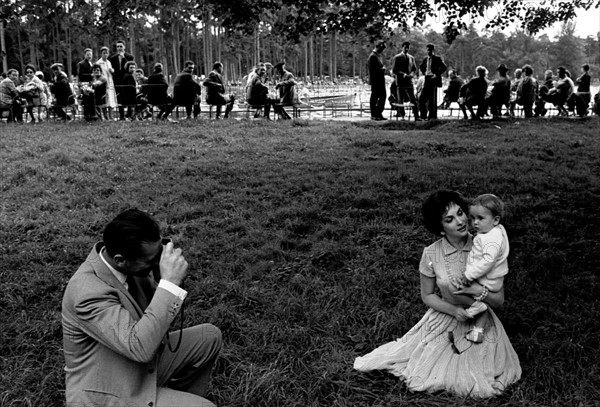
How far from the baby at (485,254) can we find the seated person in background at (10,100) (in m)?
14.9

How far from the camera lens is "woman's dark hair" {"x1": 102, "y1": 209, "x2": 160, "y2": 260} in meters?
2.55

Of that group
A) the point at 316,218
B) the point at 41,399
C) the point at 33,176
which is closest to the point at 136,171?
the point at 33,176

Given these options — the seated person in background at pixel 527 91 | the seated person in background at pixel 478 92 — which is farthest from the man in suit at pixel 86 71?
the seated person in background at pixel 527 91

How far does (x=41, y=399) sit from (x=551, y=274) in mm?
4046

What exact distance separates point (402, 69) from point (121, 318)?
1546 centimetres

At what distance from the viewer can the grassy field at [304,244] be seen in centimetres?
380

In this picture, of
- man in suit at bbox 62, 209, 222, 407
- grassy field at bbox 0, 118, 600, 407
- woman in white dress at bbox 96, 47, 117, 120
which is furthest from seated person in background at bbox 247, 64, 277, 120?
man in suit at bbox 62, 209, 222, 407

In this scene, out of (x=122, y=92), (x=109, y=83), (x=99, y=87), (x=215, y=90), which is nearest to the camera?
(x=99, y=87)

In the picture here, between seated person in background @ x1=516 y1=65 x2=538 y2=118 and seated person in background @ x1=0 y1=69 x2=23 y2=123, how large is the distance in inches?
555

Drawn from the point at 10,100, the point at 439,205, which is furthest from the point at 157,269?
the point at 10,100

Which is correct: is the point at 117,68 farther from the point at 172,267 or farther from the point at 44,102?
the point at 172,267

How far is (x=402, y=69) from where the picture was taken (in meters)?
16.9

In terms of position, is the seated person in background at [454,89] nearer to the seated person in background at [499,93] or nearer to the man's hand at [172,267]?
the seated person in background at [499,93]

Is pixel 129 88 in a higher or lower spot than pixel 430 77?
lower
